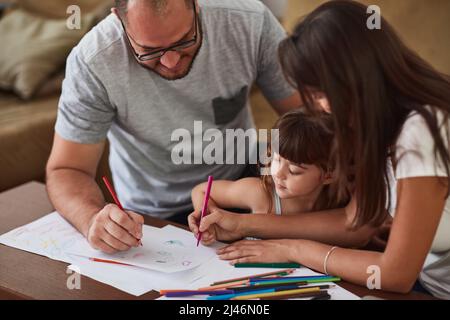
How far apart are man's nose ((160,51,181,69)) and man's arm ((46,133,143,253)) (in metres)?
0.29

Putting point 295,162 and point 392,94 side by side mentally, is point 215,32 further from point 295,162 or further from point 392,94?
point 392,94

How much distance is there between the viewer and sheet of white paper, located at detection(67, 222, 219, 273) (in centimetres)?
124

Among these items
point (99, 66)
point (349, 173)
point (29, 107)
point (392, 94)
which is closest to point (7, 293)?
point (99, 66)

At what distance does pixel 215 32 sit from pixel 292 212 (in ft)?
1.68

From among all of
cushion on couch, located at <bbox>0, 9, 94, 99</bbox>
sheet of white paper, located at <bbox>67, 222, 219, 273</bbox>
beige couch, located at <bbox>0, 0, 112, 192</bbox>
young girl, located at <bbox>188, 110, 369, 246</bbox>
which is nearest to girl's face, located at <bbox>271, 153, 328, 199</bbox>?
young girl, located at <bbox>188, 110, 369, 246</bbox>

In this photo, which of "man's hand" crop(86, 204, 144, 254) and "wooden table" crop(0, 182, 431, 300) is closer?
"wooden table" crop(0, 182, 431, 300)

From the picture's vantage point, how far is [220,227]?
1.34m

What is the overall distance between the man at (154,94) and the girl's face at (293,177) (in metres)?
0.31

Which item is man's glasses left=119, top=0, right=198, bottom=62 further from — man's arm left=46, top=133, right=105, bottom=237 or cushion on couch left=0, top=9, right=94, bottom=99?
cushion on couch left=0, top=9, right=94, bottom=99

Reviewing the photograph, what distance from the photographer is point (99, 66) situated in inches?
58.9

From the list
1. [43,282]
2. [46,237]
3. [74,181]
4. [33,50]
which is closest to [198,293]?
[43,282]

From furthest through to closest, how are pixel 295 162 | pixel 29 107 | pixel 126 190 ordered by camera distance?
pixel 29 107 → pixel 126 190 → pixel 295 162

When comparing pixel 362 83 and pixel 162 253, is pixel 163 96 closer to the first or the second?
pixel 162 253

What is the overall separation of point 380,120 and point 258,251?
0.37 metres
